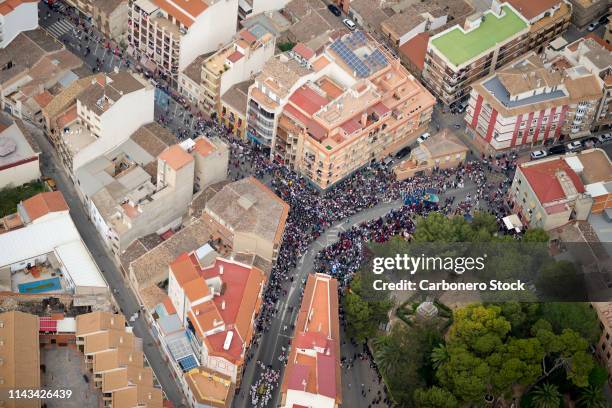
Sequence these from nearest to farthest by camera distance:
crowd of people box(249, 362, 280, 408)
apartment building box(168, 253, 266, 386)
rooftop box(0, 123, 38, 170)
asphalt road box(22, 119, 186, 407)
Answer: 1. apartment building box(168, 253, 266, 386)
2. crowd of people box(249, 362, 280, 408)
3. asphalt road box(22, 119, 186, 407)
4. rooftop box(0, 123, 38, 170)

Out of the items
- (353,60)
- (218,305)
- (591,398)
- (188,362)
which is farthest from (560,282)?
(188,362)

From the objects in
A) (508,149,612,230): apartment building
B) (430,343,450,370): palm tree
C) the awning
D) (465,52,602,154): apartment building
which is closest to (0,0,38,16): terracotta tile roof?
(465,52,602,154): apartment building

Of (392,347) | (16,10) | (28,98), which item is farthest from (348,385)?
(16,10)

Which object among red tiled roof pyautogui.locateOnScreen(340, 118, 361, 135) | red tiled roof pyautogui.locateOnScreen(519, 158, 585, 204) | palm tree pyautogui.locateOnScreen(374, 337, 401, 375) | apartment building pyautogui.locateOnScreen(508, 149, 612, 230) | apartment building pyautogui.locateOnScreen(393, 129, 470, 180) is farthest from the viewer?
apartment building pyautogui.locateOnScreen(393, 129, 470, 180)

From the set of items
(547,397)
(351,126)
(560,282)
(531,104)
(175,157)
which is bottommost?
(547,397)

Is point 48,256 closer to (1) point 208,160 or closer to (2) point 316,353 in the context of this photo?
(1) point 208,160

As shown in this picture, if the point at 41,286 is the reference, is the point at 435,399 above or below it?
below

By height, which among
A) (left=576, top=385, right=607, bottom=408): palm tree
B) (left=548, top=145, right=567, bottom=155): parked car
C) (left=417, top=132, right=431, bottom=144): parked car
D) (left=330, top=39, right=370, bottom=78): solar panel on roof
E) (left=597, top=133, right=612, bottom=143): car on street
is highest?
(left=330, top=39, right=370, bottom=78): solar panel on roof

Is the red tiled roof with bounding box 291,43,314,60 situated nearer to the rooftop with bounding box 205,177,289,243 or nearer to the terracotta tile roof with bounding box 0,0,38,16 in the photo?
the rooftop with bounding box 205,177,289,243
